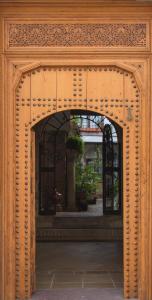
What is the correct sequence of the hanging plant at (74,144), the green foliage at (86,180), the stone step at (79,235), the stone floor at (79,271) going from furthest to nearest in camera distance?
the green foliage at (86,180) < the hanging plant at (74,144) < the stone step at (79,235) < the stone floor at (79,271)

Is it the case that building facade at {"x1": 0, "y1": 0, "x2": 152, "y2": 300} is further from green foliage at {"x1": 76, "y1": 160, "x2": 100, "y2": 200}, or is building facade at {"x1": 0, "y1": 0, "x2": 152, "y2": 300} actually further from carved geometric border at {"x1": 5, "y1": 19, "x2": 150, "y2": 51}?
green foliage at {"x1": 76, "y1": 160, "x2": 100, "y2": 200}

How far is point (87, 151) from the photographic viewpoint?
1855 centimetres

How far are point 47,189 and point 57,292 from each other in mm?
4767

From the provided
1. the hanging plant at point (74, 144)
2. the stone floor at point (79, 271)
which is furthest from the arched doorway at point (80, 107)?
the hanging plant at point (74, 144)

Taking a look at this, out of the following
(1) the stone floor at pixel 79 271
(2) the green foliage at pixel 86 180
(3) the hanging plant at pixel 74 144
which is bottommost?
(1) the stone floor at pixel 79 271

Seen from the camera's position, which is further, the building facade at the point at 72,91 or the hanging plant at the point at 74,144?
the hanging plant at the point at 74,144

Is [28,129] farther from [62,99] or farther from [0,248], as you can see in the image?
[0,248]

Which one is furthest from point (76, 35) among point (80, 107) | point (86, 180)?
point (86, 180)

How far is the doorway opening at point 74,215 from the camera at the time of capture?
5578mm

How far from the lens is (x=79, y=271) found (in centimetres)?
571

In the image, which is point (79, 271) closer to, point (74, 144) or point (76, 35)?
point (76, 35)

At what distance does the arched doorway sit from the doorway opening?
61 centimetres

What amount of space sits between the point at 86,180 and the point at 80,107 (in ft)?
29.5

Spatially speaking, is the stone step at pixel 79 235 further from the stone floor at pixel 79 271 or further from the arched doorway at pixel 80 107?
the arched doorway at pixel 80 107
